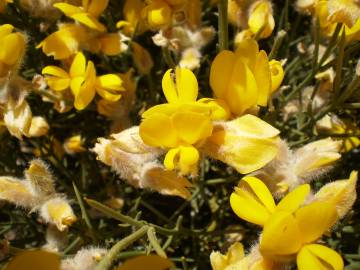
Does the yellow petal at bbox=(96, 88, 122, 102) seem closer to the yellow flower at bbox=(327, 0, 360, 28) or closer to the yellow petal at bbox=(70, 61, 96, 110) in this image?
the yellow petal at bbox=(70, 61, 96, 110)

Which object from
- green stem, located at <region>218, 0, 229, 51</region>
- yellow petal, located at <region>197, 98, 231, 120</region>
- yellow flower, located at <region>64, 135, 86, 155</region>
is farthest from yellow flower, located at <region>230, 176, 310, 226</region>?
yellow flower, located at <region>64, 135, 86, 155</region>

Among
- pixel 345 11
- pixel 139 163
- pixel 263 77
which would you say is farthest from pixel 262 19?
pixel 139 163

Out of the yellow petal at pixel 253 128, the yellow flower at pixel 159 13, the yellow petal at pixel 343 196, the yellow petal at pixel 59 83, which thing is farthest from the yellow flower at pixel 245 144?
the yellow petal at pixel 59 83

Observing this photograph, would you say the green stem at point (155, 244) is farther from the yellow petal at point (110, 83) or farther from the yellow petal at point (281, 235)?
the yellow petal at point (110, 83)

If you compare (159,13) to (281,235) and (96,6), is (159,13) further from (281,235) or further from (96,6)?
Answer: (281,235)

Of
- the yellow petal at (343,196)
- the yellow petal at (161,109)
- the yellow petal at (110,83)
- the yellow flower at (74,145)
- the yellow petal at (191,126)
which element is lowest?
the yellow flower at (74,145)

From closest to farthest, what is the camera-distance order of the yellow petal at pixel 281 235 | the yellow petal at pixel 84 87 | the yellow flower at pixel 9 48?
the yellow petal at pixel 281 235 < the yellow flower at pixel 9 48 < the yellow petal at pixel 84 87
